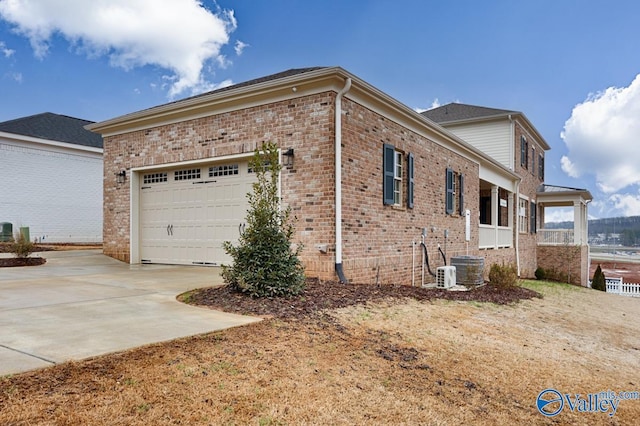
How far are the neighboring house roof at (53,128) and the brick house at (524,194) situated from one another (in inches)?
649

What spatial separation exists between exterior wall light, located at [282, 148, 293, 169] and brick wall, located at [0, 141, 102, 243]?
44.2 ft

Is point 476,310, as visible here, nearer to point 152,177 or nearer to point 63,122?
point 152,177

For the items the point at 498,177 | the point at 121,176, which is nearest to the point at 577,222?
the point at 498,177

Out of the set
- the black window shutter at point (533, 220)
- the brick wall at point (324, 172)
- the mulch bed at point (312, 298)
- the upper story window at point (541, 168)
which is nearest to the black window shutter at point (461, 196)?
the brick wall at point (324, 172)

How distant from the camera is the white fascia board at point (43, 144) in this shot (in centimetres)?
1670

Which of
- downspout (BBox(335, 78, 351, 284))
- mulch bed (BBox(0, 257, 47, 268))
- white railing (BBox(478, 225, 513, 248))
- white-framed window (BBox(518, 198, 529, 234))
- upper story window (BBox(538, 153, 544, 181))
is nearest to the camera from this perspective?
downspout (BBox(335, 78, 351, 284))

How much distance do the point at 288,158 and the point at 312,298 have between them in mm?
3117

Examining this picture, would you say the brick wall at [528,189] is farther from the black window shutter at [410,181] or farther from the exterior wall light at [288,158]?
the exterior wall light at [288,158]

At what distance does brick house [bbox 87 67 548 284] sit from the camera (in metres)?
8.35

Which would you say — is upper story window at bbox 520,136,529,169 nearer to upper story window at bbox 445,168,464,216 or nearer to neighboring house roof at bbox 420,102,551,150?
neighboring house roof at bbox 420,102,551,150

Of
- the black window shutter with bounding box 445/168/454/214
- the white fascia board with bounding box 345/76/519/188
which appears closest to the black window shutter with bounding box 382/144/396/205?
the white fascia board with bounding box 345/76/519/188

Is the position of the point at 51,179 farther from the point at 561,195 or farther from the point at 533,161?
the point at 561,195

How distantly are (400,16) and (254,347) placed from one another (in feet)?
40.9

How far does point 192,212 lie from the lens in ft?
35.3
